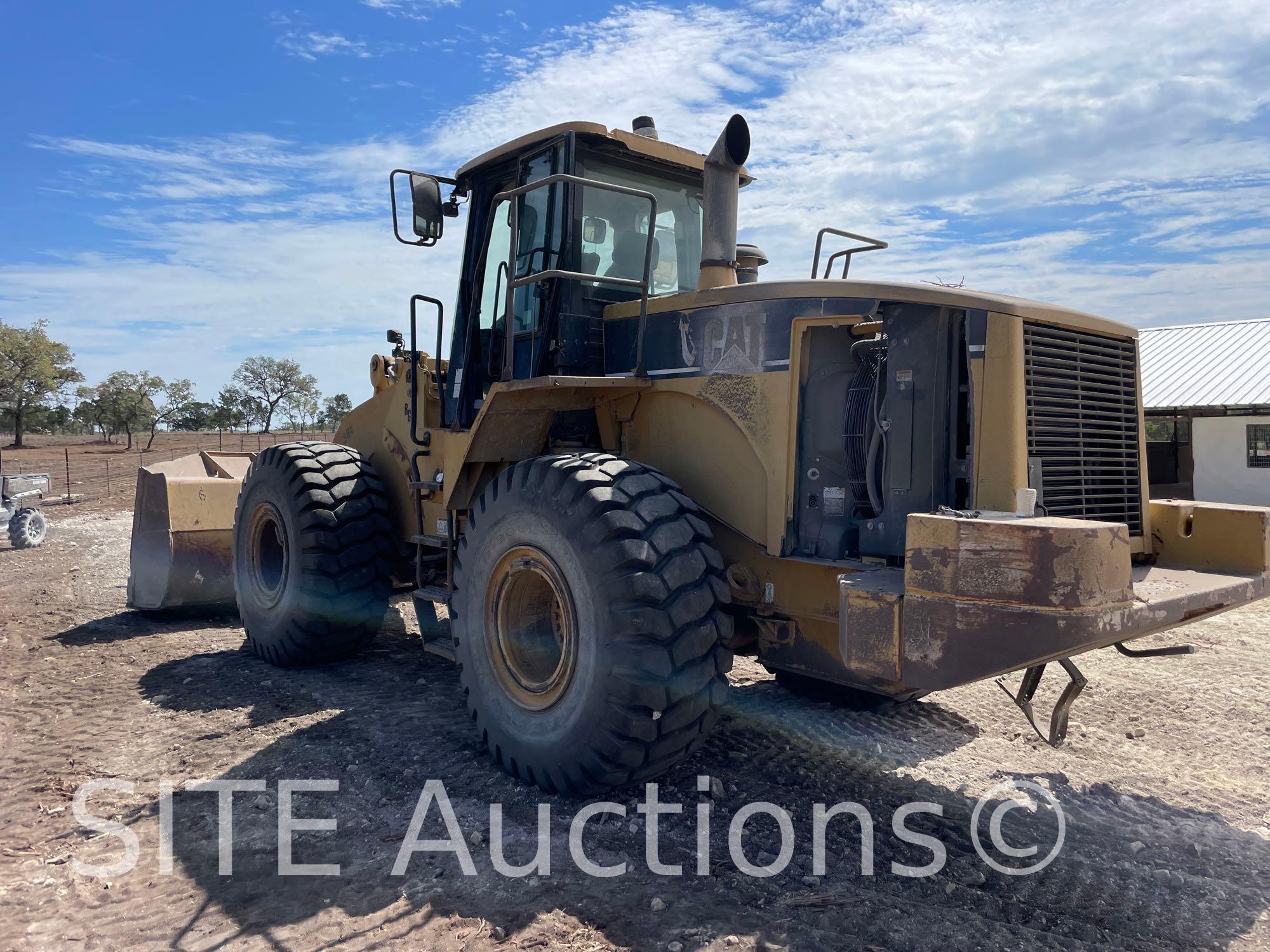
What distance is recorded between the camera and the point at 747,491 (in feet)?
13.4

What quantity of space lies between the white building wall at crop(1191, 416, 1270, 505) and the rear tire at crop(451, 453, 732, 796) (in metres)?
18.6

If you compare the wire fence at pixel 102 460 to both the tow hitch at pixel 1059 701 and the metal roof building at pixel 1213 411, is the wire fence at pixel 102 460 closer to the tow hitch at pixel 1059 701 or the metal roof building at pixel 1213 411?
the tow hitch at pixel 1059 701

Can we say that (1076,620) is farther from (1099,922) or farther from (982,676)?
(1099,922)

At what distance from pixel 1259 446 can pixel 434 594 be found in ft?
62.5

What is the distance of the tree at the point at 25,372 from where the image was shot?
41.9 meters

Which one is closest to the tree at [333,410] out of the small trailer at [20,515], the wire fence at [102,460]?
the wire fence at [102,460]

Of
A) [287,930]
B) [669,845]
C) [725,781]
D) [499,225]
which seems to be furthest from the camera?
[499,225]

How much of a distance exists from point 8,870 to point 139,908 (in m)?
0.68

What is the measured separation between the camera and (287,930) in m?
2.99

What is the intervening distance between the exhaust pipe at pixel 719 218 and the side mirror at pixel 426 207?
185 cm

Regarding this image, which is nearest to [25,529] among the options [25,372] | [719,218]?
[719,218]

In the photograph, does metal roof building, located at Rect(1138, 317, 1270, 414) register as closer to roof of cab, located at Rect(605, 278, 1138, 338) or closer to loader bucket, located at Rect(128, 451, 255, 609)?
roof of cab, located at Rect(605, 278, 1138, 338)

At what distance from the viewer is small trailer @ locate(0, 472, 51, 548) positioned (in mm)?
14086

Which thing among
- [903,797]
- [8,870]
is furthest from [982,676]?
[8,870]
